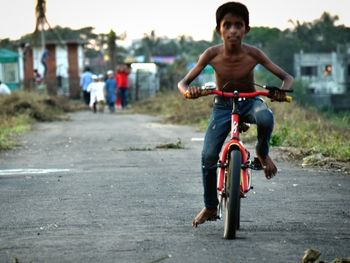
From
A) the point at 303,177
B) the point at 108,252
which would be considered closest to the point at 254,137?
the point at 303,177

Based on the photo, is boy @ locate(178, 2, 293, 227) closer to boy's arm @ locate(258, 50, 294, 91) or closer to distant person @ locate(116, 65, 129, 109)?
boy's arm @ locate(258, 50, 294, 91)

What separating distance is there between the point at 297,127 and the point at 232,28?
41.4ft

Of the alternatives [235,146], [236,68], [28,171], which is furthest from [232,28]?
[28,171]

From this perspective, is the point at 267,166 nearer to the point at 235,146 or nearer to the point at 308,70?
the point at 235,146

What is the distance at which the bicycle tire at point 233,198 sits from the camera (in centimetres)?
709

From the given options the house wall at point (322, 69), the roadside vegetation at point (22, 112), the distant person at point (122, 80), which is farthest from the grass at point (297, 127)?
the house wall at point (322, 69)

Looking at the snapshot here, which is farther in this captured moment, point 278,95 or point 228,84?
point 228,84

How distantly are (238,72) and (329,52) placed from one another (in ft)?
252

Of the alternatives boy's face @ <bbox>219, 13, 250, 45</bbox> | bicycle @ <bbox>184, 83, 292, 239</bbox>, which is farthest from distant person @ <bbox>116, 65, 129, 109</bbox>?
bicycle @ <bbox>184, 83, 292, 239</bbox>

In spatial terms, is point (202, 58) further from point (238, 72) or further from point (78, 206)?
point (78, 206)

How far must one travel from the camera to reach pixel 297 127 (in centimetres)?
2012

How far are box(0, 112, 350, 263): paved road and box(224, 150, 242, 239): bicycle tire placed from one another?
0.09 metres

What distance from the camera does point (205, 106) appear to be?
28.5 meters

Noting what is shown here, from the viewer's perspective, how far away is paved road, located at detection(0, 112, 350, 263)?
6.59 m
